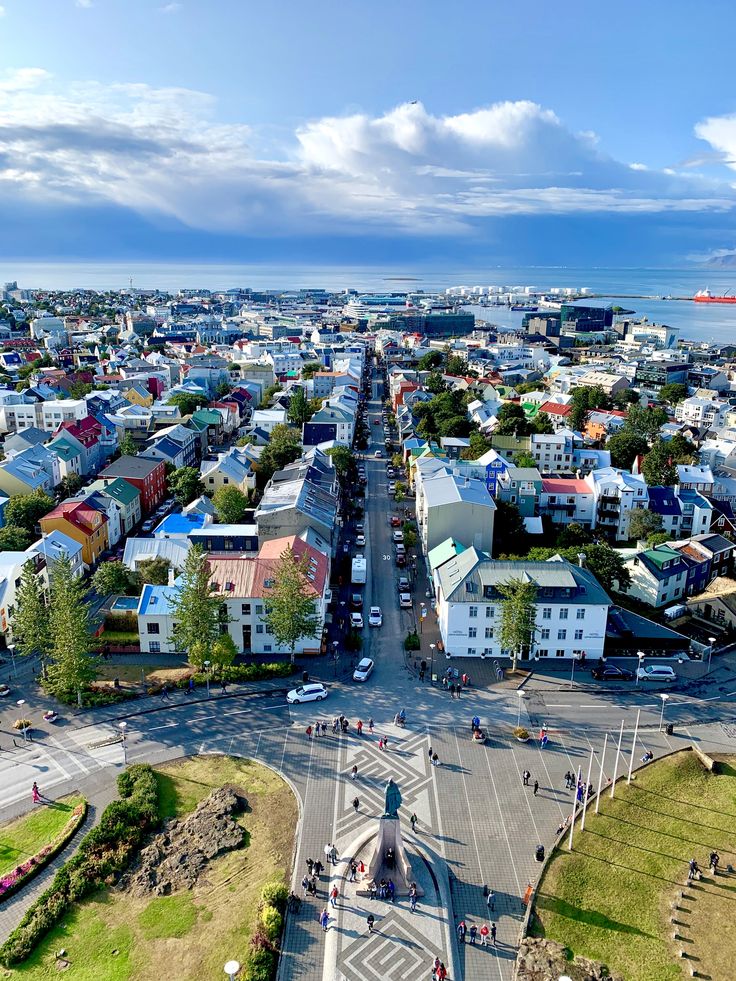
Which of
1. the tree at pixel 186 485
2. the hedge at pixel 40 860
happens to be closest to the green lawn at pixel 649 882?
the hedge at pixel 40 860

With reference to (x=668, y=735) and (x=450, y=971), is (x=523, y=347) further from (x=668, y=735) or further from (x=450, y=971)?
(x=450, y=971)

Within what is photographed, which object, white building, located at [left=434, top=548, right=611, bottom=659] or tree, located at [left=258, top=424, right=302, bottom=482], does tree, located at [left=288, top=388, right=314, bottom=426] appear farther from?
white building, located at [left=434, top=548, right=611, bottom=659]

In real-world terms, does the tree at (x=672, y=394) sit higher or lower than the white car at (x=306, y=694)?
higher

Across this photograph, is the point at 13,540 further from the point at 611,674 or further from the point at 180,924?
the point at 611,674

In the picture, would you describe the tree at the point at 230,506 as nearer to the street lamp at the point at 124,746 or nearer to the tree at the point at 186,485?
the tree at the point at 186,485

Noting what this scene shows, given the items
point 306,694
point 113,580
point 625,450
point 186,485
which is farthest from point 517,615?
point 625,450

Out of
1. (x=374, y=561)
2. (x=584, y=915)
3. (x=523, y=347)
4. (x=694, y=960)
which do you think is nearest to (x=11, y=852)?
(x=584, y=915)
